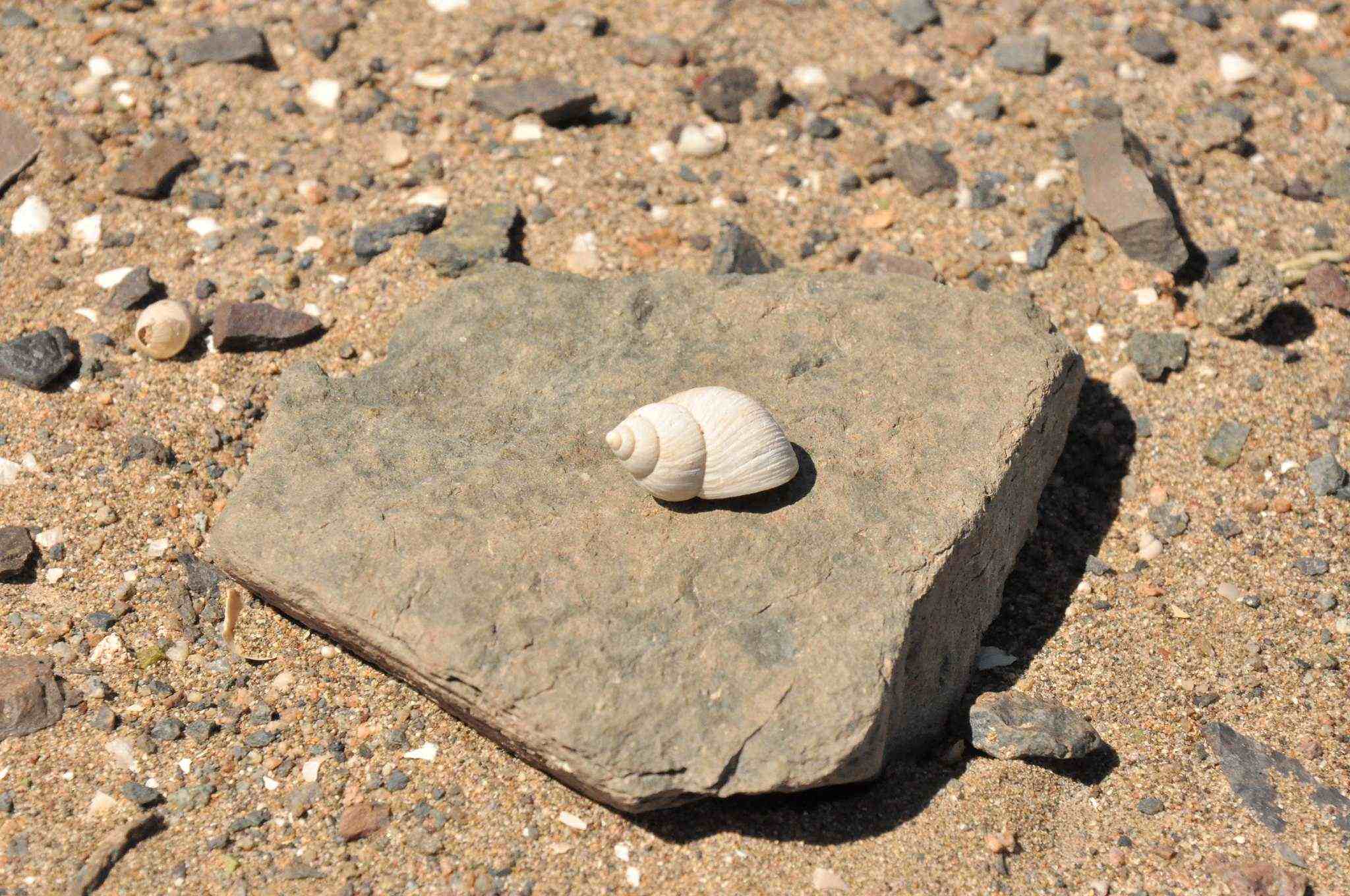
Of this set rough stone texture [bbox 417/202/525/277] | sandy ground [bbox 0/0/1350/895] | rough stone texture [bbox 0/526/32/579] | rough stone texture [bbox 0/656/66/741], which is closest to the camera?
sandy ground [bbox 0/0/1350/895]

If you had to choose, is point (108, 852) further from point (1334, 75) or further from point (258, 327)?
point (1334, 75)

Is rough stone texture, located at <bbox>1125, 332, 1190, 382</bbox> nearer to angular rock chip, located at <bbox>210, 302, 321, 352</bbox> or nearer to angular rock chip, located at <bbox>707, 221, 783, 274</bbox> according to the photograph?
angular rock chip, located at <bbox>707, 221, 783, 274</bbox>

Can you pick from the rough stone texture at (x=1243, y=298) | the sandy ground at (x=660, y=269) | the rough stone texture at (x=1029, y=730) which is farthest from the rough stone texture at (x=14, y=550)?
the rough stone texture at (x=1243, y=298)

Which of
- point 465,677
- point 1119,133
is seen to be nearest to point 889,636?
point 465,677

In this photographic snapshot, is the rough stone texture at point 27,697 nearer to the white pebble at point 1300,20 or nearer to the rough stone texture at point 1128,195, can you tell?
the rough stone texture at point 1128,195

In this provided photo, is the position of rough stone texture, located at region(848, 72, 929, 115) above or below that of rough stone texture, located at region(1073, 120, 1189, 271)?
above

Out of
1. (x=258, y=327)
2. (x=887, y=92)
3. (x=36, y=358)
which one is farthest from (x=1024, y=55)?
(x=36, y=358)

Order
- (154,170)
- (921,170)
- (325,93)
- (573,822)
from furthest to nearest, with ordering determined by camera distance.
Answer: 1. (325,93)
2. (921,170)
3. (154,170)
4. (573,822)

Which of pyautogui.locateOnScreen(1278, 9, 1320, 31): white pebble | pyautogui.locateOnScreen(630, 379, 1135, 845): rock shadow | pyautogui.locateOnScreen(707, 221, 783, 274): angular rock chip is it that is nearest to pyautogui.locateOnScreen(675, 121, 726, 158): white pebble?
pyautogui.locateOnScreen(707, 221, 783, 274): angular rock chip
